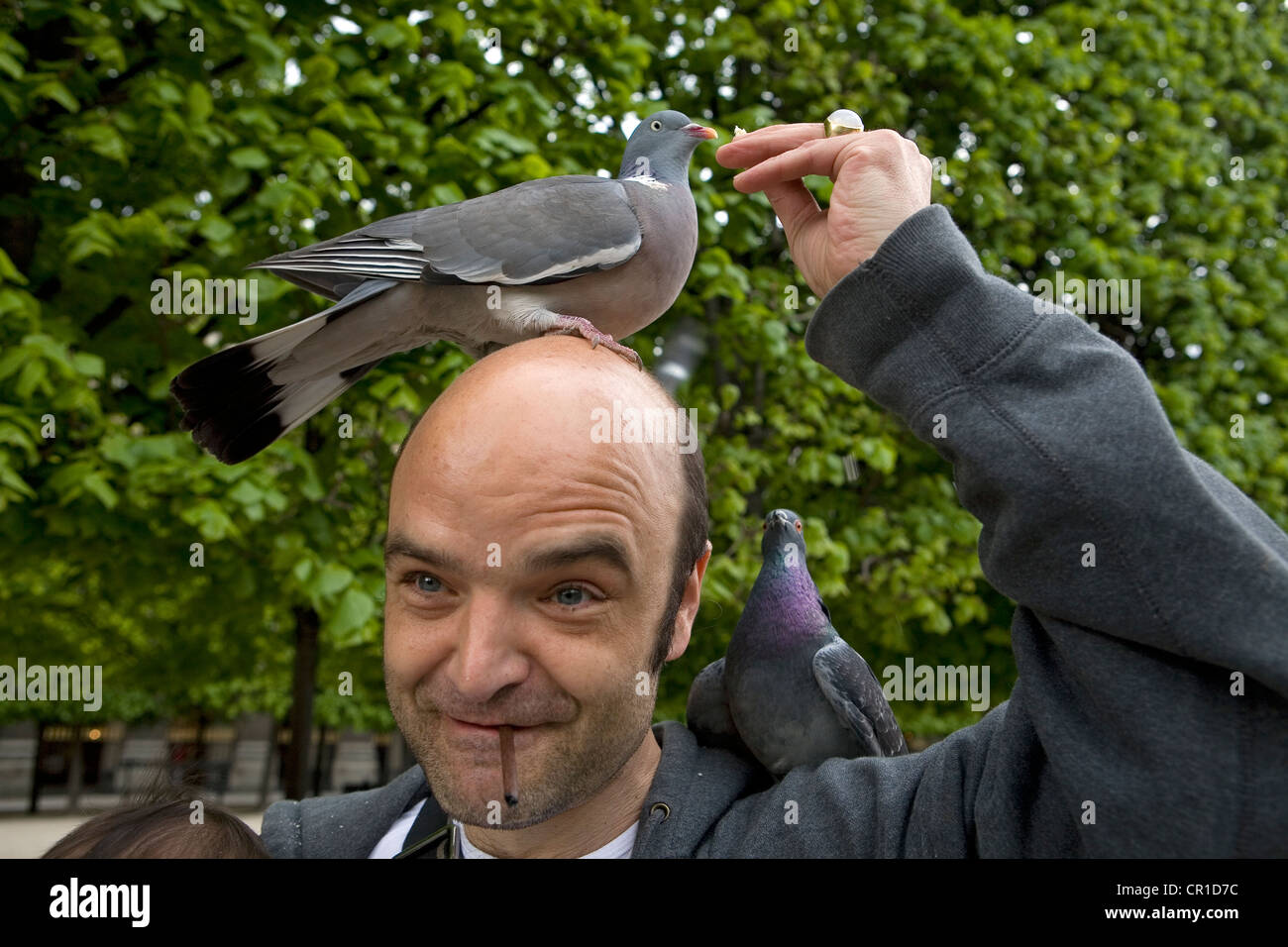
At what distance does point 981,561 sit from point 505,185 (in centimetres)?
491

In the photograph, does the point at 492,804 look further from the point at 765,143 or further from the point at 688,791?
the point at 765,143

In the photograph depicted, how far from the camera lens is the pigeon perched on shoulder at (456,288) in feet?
7.36

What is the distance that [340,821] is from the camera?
2535 mm

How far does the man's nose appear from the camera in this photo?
188 centimetres

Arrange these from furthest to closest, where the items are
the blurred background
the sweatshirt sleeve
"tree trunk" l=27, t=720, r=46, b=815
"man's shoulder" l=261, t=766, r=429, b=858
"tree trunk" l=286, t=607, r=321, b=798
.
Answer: "tree trunk" l=27, t=720, r=46, b=815 → "tree trunk" l=286, t=607, r=321, b=798 → the blurred background → "man's shoulder" l=261, t=766, r=429, b=858 → the sweatshirt sleeve

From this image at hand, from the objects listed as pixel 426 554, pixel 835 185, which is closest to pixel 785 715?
pixel 426 554

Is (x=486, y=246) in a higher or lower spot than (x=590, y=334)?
higher

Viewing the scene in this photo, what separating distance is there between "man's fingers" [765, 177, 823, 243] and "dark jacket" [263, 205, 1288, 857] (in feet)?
1.06

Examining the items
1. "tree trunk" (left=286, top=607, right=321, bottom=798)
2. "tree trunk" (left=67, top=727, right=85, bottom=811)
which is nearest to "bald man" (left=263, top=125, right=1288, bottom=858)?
"tree trunk" (left=286, top=607, right=321, bottom=798)

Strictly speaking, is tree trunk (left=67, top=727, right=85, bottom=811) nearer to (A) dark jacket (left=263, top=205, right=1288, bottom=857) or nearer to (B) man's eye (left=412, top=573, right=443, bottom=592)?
(B) man's eye (left=412, top=573, right=443, bottom=592)

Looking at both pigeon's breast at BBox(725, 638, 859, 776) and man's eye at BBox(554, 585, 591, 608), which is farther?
pigeon's breast at BBox(725, 638, 859, 776)

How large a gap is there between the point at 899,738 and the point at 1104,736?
3.50 feet
